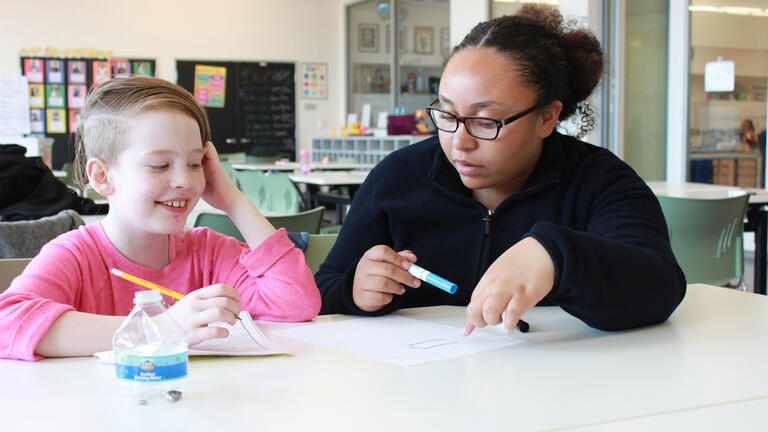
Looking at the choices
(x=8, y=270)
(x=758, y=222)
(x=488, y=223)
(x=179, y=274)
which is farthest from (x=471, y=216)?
(x=758, y=222)

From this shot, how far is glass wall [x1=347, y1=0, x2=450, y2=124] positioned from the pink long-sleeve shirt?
7447 millimetres

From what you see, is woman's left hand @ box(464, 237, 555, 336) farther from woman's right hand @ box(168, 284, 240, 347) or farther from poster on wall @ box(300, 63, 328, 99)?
poster on wall @ box(300, 63, 328, 99)

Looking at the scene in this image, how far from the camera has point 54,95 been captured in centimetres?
945

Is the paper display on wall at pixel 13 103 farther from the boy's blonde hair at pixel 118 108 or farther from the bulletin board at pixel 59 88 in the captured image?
the boy's blonde hair at pixel 118 108

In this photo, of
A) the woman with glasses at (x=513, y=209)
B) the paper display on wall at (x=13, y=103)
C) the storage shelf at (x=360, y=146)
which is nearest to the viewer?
the woman with glasses at (x=513, y=209)

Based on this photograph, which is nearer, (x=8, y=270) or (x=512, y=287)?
(x=512, y=287)

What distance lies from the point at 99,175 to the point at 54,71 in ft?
29.9

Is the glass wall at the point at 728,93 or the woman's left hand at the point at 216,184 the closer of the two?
the woman's left hand at the point at 216,184

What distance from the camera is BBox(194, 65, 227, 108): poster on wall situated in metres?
9.95

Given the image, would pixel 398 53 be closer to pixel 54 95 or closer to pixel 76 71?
pixel 76 71

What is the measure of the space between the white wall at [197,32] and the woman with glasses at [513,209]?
28.7 feet

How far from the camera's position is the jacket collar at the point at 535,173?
4.55 ft

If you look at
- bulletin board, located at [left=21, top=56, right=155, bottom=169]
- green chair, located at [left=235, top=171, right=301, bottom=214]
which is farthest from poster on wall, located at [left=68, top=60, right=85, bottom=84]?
green chair, located at [left=235, top=171, right=301, bottom=214]

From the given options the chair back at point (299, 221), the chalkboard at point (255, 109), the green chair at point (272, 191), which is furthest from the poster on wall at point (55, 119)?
the chair back at point (299, 221)
